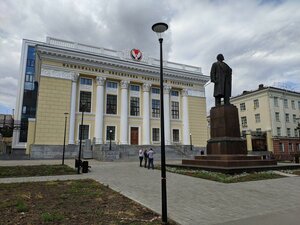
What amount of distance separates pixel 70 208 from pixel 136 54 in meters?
35.0

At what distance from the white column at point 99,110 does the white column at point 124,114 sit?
125 inches

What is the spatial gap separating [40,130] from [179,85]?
23584 millimetres

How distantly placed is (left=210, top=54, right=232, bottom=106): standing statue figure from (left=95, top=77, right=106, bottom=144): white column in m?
20.9

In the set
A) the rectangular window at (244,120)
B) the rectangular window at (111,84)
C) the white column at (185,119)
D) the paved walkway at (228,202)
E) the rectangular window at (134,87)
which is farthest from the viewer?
the rectangular window at (244,120)

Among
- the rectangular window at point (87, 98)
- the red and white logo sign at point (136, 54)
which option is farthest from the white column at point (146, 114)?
the rectangular window at point (87, 98)

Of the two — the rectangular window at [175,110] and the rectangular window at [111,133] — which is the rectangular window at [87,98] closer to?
the rectangular window at [111,133]

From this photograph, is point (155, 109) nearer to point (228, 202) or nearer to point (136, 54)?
point (136, 54)

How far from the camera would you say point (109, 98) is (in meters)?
36.4

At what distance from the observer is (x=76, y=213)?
5.62 m

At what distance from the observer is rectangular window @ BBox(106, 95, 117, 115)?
36.1 meters

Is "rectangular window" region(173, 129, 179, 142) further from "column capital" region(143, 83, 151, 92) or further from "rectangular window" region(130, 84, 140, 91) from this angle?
"rectangular window" region(130, 84, 140, 91)

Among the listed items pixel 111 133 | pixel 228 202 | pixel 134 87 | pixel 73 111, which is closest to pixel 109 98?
pixel 134 87

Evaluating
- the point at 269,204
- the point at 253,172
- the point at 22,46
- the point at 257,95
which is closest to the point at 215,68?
the point at 253,172

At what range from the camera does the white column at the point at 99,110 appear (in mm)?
33531
